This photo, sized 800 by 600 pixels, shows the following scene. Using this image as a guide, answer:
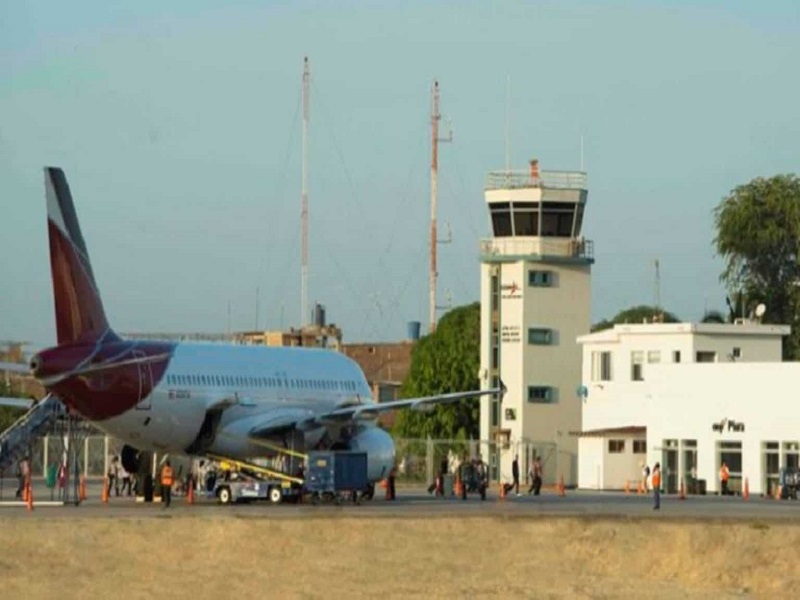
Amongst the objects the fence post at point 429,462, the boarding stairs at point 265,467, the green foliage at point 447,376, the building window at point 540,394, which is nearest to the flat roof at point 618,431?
the building window at point 540,394

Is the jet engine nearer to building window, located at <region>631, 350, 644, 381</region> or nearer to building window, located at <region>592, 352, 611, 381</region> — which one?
building window, located at <region>631, 350, 644, 381</region>

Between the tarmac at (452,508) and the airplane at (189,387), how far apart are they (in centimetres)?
201

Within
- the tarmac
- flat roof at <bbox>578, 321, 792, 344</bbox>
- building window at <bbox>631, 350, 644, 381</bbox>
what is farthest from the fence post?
the tarmac

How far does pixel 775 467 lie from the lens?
80188 millimetres

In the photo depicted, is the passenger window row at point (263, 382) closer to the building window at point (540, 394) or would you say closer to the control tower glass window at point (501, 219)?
the building window at point (540, 394)

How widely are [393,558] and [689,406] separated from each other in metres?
40.5

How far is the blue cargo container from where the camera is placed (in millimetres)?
62281

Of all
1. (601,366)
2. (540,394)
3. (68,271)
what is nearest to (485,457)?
(540,394)

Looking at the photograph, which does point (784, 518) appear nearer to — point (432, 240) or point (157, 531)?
point (157, 531)

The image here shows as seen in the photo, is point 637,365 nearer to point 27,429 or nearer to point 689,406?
point 689,406

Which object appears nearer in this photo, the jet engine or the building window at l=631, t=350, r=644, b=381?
the jet engine

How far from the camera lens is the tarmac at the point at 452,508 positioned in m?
53.9

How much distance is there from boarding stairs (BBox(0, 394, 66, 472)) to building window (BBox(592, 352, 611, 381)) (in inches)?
1207

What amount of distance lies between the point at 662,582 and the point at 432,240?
262 ft
